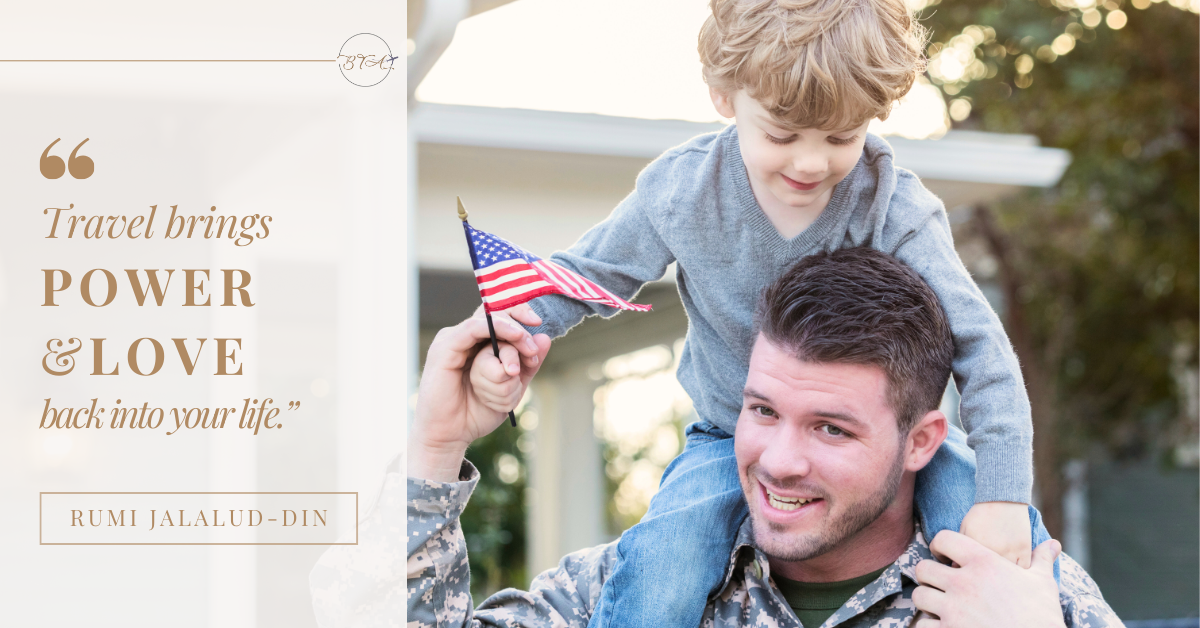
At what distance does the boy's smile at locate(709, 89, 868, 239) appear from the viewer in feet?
5.51

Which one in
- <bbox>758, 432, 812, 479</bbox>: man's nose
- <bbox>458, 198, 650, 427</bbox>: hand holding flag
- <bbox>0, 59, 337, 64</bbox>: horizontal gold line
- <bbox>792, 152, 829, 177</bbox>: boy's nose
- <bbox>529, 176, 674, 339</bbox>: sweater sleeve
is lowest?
<bbox>758, 432, 812, 479</bbox>: man's nose

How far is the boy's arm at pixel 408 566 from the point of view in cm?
179

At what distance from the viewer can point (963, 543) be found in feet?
5.93

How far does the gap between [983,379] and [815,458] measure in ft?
0.95

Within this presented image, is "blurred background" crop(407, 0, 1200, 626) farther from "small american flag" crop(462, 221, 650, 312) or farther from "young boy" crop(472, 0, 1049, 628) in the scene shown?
"small american flag" crop(462, 221, 650, 312)

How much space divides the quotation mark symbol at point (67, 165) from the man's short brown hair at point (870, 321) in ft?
9.44

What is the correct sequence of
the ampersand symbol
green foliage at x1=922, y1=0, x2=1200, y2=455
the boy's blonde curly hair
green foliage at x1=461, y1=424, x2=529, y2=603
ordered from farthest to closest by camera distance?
green foliage at x1=461, y1=424, x2=529, y2=603 < green foliage at x1=922, y1=0, x2=1200, y2=455 < the ampersand symbol < the boy's blonde curly hair

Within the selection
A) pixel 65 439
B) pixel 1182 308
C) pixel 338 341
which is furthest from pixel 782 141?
pixel 1182 308

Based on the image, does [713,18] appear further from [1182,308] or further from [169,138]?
[1182,308]

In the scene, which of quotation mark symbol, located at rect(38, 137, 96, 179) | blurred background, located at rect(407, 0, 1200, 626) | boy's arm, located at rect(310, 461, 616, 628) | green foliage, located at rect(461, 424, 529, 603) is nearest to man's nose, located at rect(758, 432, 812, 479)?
boy's arm, located at rect(310, 461, 616, 628)

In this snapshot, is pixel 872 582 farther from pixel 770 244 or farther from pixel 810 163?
pixel 810 163

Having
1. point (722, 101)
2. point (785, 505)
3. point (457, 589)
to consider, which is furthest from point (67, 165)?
point (785, 505)

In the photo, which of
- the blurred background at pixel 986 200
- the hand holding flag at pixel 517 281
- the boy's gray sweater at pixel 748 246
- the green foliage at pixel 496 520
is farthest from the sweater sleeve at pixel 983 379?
the green foliage at pixel 496 520

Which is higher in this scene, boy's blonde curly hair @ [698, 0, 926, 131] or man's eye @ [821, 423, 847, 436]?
boy's blonde curly hair @ [698, 0, 926, 131]
